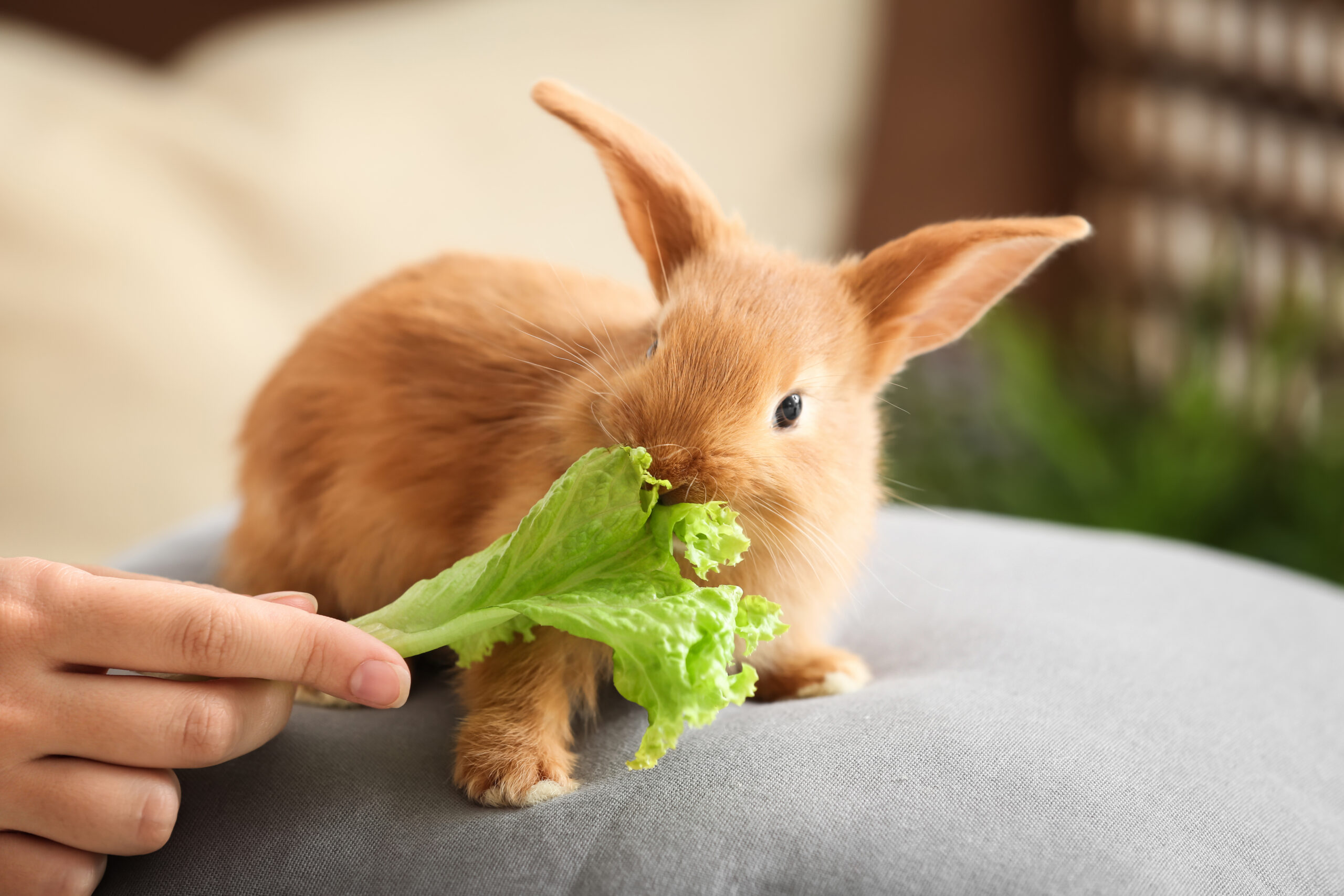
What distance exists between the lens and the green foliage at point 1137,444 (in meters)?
2.81

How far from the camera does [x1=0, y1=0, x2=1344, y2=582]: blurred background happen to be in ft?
8.59

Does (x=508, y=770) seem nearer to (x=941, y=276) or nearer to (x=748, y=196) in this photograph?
(x=941, y=276)

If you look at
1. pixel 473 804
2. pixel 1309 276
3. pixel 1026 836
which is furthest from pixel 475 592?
pixel 1309 276

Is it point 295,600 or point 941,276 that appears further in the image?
point 941,276

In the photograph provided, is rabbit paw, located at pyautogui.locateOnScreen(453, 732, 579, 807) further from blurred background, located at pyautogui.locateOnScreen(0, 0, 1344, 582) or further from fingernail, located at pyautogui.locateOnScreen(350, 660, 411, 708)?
blurred background, located at pyautogui.locateOnScreen(0, 0, 1344, 582)

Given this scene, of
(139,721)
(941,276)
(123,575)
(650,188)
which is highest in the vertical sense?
(650,188)

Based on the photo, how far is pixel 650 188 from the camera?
4.07ft

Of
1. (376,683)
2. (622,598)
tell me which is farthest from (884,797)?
(376,683)

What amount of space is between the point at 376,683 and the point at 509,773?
0.17m

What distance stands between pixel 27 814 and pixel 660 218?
2.87 feet

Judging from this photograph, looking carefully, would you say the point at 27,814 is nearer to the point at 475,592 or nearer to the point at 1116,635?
the point at 475,592

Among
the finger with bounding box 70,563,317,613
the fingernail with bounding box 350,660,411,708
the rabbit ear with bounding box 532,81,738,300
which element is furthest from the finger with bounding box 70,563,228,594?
the rabbit ear with bounding box 532,81,738,300

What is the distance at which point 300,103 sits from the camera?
114 inches

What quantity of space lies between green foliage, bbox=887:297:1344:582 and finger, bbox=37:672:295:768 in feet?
6.73
